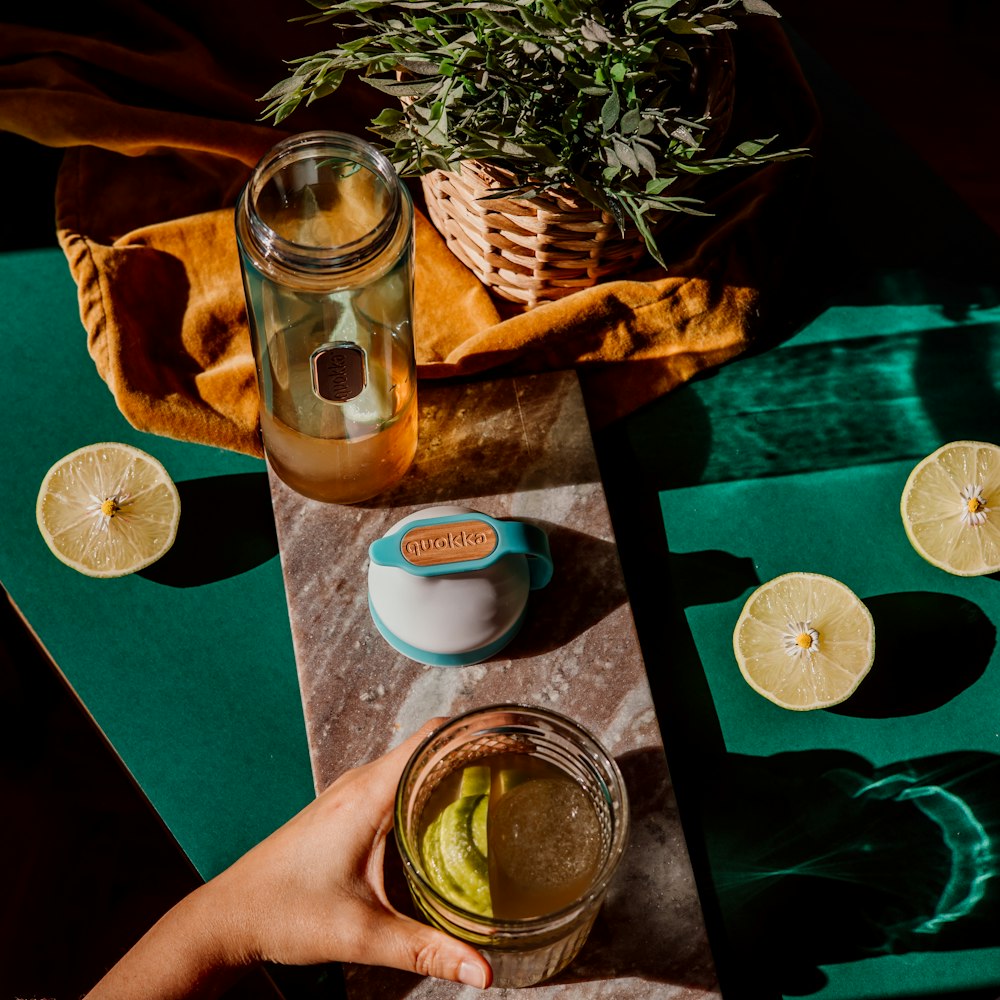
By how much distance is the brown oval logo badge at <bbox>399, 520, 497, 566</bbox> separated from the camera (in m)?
0.92

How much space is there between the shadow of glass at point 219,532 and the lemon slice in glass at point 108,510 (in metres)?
0.03

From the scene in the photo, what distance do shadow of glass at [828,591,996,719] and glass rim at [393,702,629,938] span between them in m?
0.31

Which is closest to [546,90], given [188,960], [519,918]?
[519,918]

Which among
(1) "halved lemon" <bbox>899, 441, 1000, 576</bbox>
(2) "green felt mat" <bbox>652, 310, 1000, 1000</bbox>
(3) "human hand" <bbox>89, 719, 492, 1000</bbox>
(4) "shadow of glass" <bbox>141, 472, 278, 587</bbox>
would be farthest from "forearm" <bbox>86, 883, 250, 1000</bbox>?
(1) "halved lemon" <bbox>899, 441, 1000, 576</bbox>

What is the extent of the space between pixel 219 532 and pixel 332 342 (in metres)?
0.23

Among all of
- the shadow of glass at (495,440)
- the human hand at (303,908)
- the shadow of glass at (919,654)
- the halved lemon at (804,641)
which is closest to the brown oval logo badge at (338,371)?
the shadow of glass at (495,440)

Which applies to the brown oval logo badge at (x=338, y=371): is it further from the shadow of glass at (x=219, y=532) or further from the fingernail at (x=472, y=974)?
the fingernail at (x=472, y=974)

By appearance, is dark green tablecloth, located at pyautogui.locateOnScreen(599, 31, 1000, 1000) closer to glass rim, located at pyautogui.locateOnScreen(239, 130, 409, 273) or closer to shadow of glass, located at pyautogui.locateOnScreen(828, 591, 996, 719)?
shadow of glass, located at pyautogui.locateOnScreen(828, 591, 996, 719)

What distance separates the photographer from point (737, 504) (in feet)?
3.65

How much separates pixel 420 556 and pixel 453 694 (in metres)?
0.14

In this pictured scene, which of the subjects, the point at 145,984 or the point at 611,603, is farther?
the point at 611,603

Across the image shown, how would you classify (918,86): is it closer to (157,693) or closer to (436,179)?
(436,179)

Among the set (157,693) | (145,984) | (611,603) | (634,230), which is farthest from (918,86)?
(145,984)

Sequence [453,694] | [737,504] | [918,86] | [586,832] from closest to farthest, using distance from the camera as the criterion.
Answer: [586,832] → [453,694] → [737,504] → [918,86]
